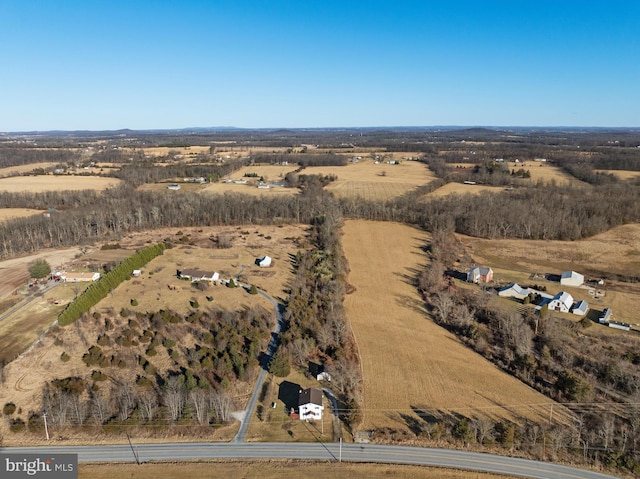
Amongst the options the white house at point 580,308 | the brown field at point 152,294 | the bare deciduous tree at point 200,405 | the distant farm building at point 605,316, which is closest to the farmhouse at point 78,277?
the brown field at point 152,294

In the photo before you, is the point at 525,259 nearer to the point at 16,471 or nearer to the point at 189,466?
the point at 189,466

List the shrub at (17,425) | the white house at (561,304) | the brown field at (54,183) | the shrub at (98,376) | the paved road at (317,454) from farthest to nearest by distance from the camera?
the brown field at (54,183)
the white house at (561,304)
the shrub at (98,376)
the shrub at (17,425)
the paved road at (317,454)

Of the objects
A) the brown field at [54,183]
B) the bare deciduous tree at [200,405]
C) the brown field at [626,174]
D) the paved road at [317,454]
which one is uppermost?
the brown field at [626,174]

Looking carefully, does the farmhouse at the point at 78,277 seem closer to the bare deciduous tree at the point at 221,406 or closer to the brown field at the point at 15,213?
the bare deciduous tree at the point at 221,406

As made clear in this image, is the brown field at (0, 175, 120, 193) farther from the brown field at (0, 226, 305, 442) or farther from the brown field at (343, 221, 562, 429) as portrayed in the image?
the brown field at (343, 221, 562, 429)

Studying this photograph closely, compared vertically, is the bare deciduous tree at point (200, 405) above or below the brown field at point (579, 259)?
below

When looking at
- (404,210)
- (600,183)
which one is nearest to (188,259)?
(404,210)

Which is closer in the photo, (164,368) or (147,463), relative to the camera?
(147,463)

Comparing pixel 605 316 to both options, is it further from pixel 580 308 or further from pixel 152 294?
pixel 152 294

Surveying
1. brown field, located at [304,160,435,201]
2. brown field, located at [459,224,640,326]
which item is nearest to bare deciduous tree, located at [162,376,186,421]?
brown field, located at [459,224,640,326]
